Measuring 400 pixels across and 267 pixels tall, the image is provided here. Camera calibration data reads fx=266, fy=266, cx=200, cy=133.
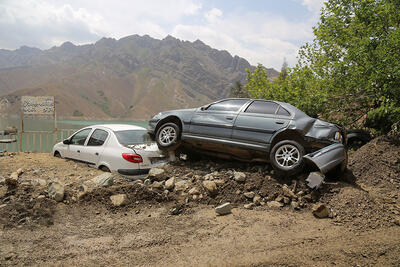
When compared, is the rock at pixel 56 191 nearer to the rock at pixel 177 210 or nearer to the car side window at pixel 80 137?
the rock at pixel 177 210

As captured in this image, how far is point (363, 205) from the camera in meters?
4.25

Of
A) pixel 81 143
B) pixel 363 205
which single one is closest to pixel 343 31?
pixel 363 205

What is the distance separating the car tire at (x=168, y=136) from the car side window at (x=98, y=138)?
1.29 m

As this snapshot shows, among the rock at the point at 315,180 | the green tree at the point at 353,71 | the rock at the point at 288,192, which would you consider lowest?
the rock at the point at 288,192

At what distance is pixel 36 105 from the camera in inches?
472

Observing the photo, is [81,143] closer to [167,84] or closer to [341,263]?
[341,263]

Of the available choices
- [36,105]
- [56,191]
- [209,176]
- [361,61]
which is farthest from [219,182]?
[36,105]

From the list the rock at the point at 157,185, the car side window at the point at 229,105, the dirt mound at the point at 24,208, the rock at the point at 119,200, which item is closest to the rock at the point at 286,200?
the car side window at the point at 229,105

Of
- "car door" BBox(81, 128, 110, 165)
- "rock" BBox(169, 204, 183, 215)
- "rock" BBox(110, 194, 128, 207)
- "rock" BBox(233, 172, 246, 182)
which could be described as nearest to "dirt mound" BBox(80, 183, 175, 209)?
"rock" BBox(110, 194, 128, 207)

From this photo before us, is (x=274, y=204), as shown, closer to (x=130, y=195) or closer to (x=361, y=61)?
(x=130, y=195)

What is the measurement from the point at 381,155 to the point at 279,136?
286 centimetres

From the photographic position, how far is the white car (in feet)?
19.0

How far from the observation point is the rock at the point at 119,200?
465 cm

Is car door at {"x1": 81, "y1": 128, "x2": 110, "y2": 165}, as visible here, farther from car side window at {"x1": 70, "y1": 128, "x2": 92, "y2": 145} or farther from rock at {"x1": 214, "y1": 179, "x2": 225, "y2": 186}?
rock at {"x1": 214, "y1": 179, "x2": 225, "y2": 186}
